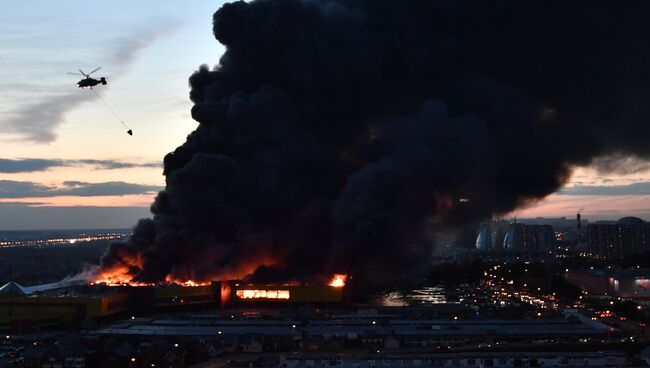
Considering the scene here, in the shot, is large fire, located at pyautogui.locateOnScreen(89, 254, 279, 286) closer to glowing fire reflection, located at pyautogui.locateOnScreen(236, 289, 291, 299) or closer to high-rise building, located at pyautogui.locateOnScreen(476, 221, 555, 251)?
glowing fire reflection, located at pyautogui.locateOnScreen(236, 289, 291, 299)

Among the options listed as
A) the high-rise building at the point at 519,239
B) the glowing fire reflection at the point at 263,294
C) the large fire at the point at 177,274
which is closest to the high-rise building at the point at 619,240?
the high-rise building at the point at 519,239

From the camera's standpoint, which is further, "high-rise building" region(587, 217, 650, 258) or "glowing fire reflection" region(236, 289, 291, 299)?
"high-rise building" region(587, 217, 650, 258)

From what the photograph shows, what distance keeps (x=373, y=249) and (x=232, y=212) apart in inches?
350

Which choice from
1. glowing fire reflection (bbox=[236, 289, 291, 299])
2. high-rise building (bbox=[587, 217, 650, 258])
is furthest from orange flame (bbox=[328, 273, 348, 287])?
high-rise building (bbox=[587, 217, 650, 258])

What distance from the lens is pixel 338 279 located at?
4800 centimetres

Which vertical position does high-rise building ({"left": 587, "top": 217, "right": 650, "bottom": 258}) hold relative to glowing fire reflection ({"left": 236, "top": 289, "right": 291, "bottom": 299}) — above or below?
above

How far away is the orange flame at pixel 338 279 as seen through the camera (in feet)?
156

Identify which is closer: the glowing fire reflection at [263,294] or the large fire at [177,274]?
the glowing fire reflection at [263,294]

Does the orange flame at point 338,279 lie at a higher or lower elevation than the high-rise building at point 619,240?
lower

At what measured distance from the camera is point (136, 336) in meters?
34.1

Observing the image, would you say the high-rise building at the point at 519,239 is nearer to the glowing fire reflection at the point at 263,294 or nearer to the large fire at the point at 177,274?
the large fire at the point at 177,274

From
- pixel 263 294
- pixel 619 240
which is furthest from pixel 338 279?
pixel 619 240

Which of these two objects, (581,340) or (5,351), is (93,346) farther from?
(581,340)

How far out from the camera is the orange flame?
47566 millimetres
